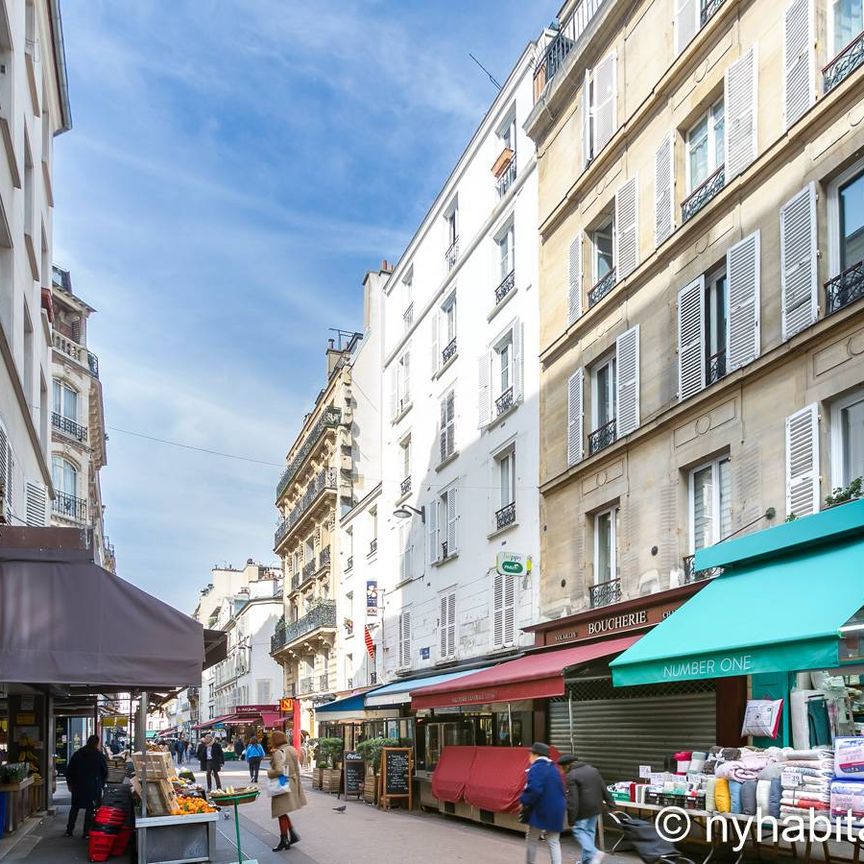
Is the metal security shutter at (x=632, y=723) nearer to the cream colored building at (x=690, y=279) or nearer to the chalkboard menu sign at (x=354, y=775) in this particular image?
the cream colored building at (x=690, y=279)

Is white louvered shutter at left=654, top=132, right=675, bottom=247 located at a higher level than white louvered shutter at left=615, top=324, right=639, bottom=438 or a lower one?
higher

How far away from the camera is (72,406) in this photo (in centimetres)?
4119

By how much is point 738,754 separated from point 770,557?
2.65 m

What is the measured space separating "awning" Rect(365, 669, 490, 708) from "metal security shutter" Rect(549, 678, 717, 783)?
3693 millimetres

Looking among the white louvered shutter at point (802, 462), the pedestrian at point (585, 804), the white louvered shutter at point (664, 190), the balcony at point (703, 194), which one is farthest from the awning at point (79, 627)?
the white louvered shutter at point (664, 190)

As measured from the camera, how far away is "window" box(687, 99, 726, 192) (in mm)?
15336

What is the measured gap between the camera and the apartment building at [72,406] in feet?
130

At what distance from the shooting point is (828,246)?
12430mm

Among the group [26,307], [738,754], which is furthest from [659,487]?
[26,307]

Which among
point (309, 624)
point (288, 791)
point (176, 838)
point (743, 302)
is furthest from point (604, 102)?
point (309, 624)

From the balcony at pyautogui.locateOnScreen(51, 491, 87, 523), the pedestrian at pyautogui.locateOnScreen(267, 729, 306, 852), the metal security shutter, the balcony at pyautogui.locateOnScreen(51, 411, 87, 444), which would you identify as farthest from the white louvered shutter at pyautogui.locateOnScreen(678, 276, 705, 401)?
the balcony at pyautogui.locateOnScreen(51, 411, 87, 444)

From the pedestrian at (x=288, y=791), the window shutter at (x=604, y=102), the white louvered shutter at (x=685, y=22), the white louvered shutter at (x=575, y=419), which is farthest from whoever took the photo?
the white louvered shutter at (x=575, y=419)

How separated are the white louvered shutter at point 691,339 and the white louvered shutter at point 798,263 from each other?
1.94 meters

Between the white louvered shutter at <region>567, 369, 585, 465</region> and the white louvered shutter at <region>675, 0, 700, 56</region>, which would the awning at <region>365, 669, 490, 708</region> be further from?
the white louvered shutter at <region>675, 0, 700, 56</region>
